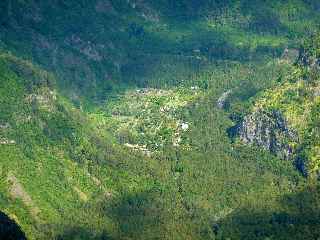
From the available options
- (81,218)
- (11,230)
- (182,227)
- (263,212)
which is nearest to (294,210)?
(263,212)

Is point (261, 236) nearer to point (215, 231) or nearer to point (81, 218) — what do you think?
point (215, 231)

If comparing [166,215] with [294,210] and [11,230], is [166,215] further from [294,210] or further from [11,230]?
[11,230]

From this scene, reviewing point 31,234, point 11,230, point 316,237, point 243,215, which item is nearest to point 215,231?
point 243,215

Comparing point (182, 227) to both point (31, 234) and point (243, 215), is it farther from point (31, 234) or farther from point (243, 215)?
point (31, 234)

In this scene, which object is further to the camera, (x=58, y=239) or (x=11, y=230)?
(x=58, y=239)

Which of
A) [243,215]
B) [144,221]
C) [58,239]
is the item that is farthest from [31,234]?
[243,215]

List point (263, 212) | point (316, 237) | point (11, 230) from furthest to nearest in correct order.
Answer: point (263, 212)
point (316, 237)
point (11, 230)

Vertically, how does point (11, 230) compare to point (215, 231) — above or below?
above

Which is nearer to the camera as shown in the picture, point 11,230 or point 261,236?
point 11,230

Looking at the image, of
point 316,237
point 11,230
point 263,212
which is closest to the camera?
point 11,230
